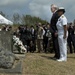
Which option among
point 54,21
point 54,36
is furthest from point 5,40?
point 54,21

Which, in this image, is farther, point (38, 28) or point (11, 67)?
point (38, 28)

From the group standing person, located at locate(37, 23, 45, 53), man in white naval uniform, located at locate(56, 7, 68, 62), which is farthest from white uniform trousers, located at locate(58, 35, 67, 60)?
standing person, located at locate(37, 23, 45, 53)

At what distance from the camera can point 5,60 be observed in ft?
35.7

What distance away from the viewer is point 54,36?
13.8 m

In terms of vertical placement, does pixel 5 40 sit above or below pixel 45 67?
above

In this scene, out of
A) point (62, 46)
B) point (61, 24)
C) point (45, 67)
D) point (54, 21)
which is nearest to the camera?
point (45, 67)

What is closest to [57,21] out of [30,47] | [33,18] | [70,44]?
[70,44]

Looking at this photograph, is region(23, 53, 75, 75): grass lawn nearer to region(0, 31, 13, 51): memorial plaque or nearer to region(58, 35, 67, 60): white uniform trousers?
region(58, 35, 67, 60): white uniform trousers

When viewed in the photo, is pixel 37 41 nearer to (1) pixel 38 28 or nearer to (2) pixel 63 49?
(1) pixel 38 28

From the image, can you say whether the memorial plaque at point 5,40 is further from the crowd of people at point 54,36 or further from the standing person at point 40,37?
the standing person at point 40,37

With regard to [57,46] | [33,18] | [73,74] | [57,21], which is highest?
[33,18]

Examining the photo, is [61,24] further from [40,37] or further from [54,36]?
[40,37]

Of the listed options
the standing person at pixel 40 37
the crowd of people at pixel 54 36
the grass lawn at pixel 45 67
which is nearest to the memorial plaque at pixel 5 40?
the crowd of people at pixel 54 36

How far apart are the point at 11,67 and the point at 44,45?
32.6ft
